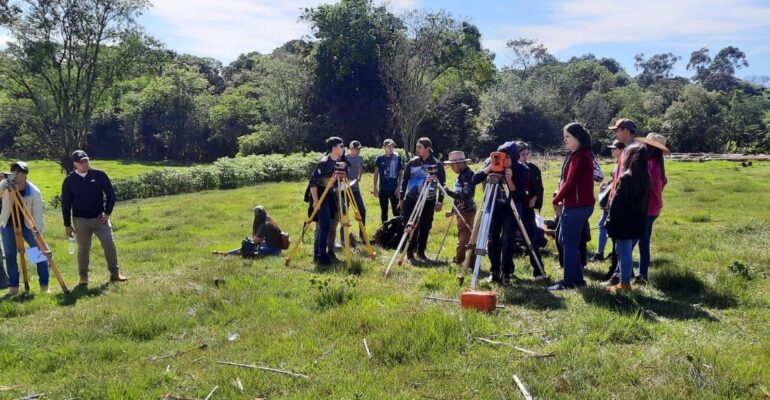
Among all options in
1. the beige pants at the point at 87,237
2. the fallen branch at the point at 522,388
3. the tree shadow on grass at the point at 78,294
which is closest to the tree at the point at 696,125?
the beige pants at the point at 87,237

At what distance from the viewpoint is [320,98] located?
169ft

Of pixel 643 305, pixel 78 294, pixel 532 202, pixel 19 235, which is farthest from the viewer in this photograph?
pixel 19 235

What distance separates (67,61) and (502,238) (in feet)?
112

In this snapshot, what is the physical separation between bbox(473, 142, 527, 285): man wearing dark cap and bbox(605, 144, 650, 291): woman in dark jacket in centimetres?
136

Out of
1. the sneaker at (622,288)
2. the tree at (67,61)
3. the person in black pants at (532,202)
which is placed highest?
the tree at (67,61)

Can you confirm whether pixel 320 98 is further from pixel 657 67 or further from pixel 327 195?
pixel 657 67

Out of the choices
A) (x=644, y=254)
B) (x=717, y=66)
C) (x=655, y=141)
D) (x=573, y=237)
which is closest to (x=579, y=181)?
(x=573, y=237)

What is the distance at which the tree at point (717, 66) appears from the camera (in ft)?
348

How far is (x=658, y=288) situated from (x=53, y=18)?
34916mm

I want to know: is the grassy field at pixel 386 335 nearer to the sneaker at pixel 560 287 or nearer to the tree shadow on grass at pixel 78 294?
the tree shadow on grass at pixel 78 294

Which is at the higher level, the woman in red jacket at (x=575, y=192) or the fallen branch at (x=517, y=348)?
the woman in red jacket at (x=575, y=192)

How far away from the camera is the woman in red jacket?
7.09m

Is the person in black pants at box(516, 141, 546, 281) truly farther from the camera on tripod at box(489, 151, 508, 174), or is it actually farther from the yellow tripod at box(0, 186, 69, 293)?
the yellow tripod at box(0, 186, 69, 293)

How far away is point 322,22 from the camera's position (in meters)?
48.0
